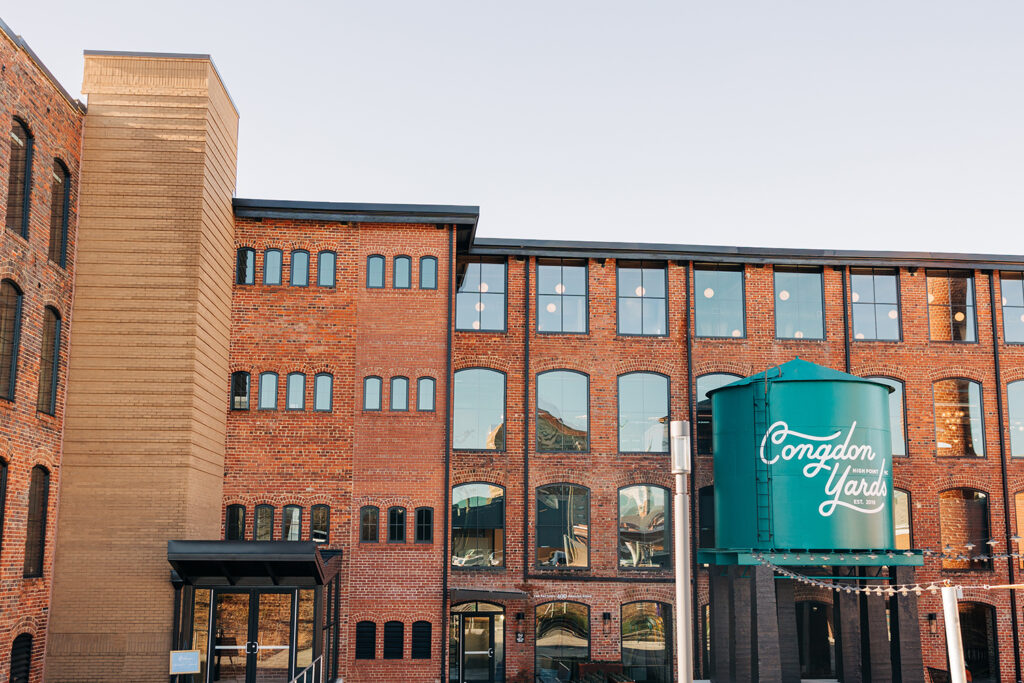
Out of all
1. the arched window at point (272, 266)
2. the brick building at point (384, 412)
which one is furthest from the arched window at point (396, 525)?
the arched window at point (272, 266)

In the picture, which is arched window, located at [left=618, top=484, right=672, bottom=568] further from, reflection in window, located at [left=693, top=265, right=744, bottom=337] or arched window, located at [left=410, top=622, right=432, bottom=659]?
arched window, located at [left=410, top=622, right=432, bottom=659]

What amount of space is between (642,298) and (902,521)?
348 inches

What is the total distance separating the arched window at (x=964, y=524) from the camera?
26.6 m

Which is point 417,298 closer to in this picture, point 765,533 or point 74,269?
point 74,269

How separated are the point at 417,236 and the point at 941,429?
14.7m

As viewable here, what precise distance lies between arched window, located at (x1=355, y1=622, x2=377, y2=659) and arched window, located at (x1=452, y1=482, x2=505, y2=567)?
2.68 metres

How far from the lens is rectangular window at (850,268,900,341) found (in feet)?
90.2

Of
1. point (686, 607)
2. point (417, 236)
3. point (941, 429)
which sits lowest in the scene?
point (686, 607)

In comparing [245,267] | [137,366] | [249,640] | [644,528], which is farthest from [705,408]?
[137,366]

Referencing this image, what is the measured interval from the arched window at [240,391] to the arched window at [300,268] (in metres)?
2.56

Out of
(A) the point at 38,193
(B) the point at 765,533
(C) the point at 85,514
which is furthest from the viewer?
(B) the point at 765,533

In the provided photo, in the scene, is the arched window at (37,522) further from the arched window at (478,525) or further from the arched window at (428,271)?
the arched window at (428,271)

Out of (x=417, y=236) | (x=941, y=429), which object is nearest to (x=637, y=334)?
(x=417, y=236)

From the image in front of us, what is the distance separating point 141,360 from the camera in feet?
70.0
